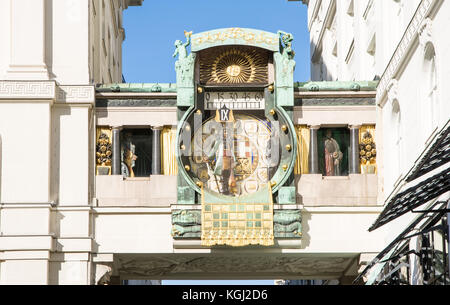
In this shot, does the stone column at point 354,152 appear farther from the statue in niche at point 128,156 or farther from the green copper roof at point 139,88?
the statue in niche at point 128,156

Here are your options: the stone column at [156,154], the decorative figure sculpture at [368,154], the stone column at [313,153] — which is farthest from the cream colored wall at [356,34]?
the stone column at [156,154]

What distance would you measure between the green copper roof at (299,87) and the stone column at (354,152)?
1331 mm

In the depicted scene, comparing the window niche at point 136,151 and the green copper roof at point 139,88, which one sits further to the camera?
the window niche at point 136,151

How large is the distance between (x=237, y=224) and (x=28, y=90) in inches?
308

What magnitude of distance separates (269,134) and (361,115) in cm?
306

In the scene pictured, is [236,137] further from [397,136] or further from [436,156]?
[436,156]

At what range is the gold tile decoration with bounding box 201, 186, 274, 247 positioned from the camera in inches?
1446

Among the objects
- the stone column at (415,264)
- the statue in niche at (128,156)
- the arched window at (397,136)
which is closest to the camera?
the stone column at (415,264)

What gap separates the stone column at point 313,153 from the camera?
3800cm

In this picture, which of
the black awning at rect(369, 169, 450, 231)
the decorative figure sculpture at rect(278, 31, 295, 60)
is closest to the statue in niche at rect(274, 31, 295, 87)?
the decorative figure sculpture at rect(278, 31, 295, 60)

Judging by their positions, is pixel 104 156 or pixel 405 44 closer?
pixel 405 44

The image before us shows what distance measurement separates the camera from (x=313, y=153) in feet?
125

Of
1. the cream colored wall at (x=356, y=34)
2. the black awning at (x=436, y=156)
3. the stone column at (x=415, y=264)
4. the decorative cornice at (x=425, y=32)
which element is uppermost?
the cream colored wall at (x=356, y=34)

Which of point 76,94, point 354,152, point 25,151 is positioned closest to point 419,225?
point 354,152
